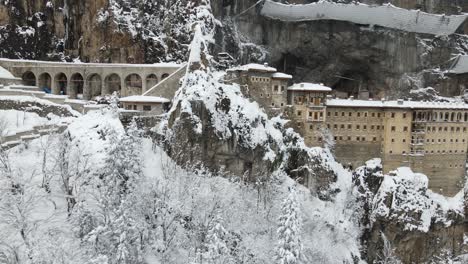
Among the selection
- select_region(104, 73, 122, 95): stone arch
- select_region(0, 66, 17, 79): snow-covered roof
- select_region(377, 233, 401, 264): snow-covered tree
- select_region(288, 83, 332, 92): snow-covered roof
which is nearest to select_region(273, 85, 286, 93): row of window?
select_region(288, 83, 332, 92): snow-covered roof

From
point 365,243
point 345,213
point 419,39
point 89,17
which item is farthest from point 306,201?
point 89,17

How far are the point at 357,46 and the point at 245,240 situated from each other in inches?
1437

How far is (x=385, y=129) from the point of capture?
6216 cm

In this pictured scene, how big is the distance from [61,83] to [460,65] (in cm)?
5399

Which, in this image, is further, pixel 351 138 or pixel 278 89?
pixel 351 138

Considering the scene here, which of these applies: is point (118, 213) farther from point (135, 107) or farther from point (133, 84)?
point (133, 84)

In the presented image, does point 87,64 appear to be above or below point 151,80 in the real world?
above

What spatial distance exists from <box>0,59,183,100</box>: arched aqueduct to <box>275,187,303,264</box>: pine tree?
30.5 meters

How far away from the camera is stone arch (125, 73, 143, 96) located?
62.4 meters

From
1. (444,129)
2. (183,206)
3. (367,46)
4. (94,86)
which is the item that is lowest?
(183,206)

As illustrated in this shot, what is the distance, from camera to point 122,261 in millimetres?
32312

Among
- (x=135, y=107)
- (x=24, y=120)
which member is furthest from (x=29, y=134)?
(x=135, y=107)

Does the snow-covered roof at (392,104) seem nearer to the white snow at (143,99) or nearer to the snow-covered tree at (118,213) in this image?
the white snow at (143,99)

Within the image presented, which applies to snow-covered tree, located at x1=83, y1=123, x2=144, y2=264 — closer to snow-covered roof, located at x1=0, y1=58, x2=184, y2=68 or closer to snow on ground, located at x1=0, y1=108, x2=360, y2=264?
snow on ground, located at x1=0, y1=108, x2=360, y2=264
